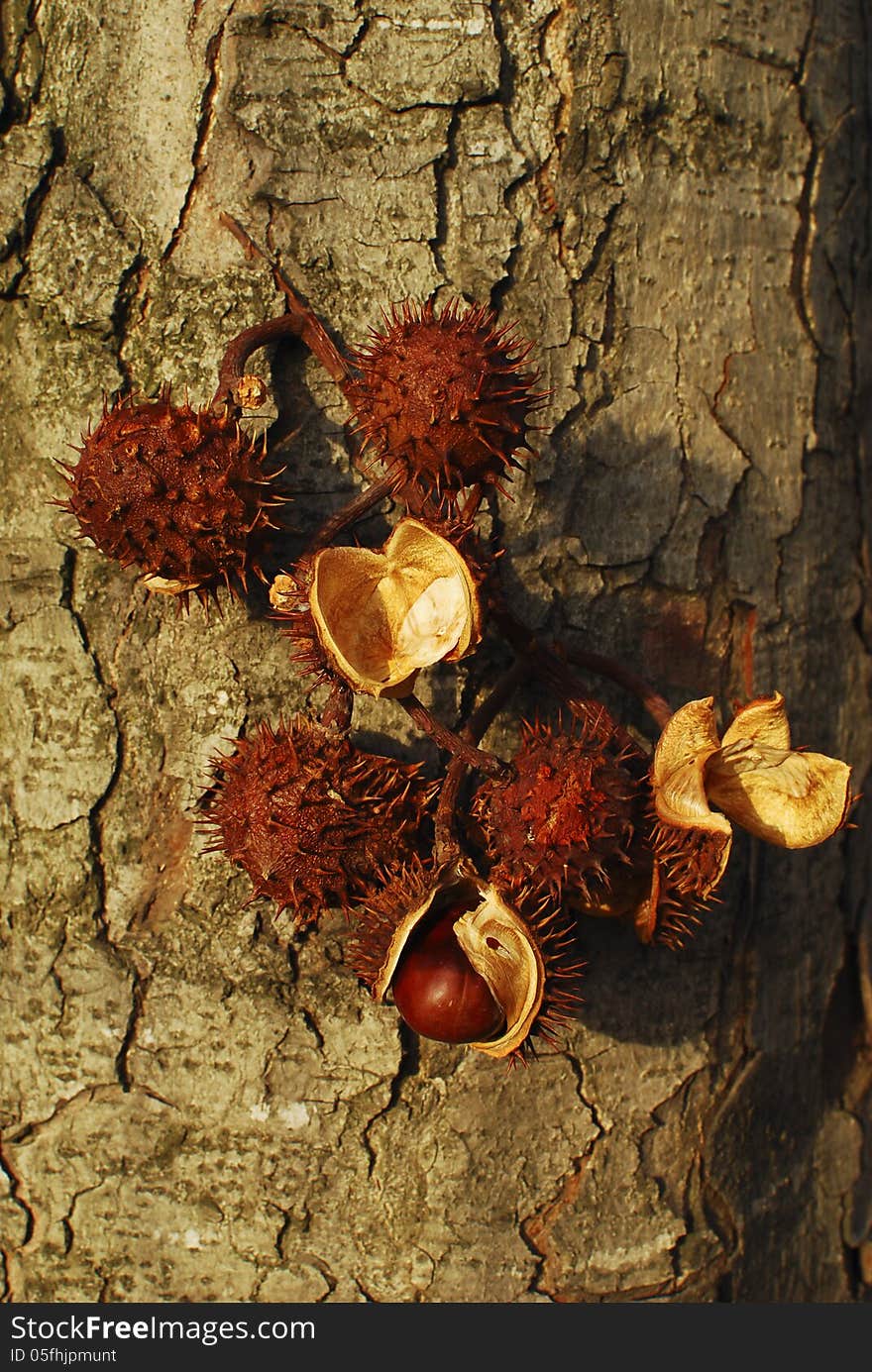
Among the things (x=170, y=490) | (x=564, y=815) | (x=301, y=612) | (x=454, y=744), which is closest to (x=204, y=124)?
(x=170, y=490)

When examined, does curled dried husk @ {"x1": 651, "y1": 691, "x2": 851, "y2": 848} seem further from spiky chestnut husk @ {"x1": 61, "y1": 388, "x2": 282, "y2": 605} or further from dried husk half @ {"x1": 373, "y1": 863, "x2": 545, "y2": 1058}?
spiky chestnut husk @ {"x1": 61, "y1": 388, "x2": 282, "y2": 605}

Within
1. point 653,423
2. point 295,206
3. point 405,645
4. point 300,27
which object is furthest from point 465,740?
point 300,27

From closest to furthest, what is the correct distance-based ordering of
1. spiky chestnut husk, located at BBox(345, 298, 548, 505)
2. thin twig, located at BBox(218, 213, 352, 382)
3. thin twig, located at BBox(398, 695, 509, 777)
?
spiky chestnut husk, located at BBox(345, 298, 548, 505) → thin twig, located at BBox(398, 695, 509, 777) → thin twig, located at BBox(218, 213, 352, 382)

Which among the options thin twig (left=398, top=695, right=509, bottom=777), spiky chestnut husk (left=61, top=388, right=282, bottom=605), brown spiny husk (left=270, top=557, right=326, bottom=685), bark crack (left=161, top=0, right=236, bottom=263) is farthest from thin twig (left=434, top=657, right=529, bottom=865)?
bark crack (left=161, top=0, right=236, bottom=263)

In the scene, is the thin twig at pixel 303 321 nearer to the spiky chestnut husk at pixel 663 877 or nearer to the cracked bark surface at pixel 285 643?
the cracked bark surface at pixel 285 643

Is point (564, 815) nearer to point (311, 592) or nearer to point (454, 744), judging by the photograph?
point (454, 744)

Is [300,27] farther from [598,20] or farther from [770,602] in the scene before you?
[770,602]

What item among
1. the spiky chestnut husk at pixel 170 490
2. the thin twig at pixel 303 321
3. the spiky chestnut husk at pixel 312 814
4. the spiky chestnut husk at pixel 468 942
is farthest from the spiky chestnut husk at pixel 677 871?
the thin twig at pixel 303 321
